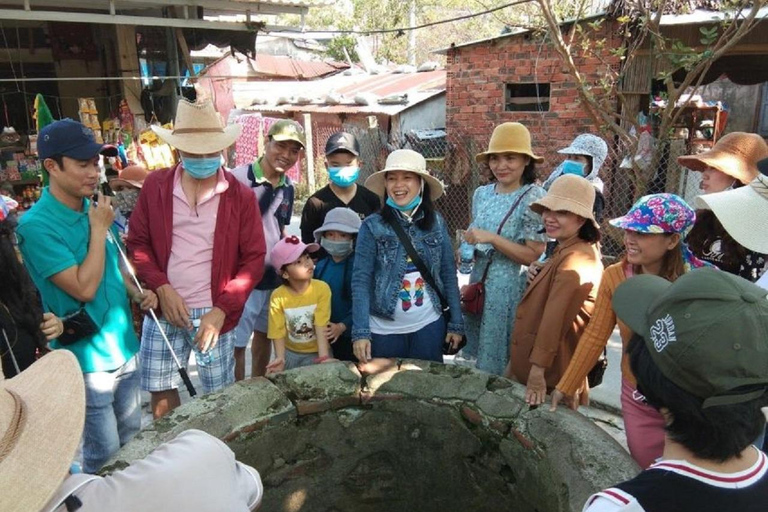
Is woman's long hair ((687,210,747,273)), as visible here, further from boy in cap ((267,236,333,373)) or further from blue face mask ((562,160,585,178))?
boy in cap ((267,236,333,373))

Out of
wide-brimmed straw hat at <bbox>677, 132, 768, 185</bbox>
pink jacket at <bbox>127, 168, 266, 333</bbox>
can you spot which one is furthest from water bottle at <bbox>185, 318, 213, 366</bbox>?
wide-brimmed straw hat at <bbox>677, 132, 768, 185</bbox>

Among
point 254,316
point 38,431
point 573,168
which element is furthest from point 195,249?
point 573,168

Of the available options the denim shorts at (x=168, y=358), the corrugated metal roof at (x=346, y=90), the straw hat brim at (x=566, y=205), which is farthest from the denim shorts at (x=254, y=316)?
the corrugated metal roof at (x=346, y=90)

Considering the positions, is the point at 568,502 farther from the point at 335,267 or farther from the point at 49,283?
the point at 49,283

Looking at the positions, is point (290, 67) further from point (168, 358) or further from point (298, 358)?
point (168, 358)

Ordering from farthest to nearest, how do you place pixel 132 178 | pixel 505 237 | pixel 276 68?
pixel 276 68
pixel 132 178
pixel 505 237

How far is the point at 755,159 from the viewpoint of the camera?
2.46 metres

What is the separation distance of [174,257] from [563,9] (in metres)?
6.09

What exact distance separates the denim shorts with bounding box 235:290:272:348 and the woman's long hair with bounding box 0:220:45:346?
4.41ft

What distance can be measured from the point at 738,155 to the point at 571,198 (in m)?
0.81

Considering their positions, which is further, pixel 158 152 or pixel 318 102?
pixel 318 102

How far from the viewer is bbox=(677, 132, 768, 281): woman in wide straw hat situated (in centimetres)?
209

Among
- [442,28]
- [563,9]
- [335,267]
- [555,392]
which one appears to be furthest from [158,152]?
[442,28]

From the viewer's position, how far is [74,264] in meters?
2.17
